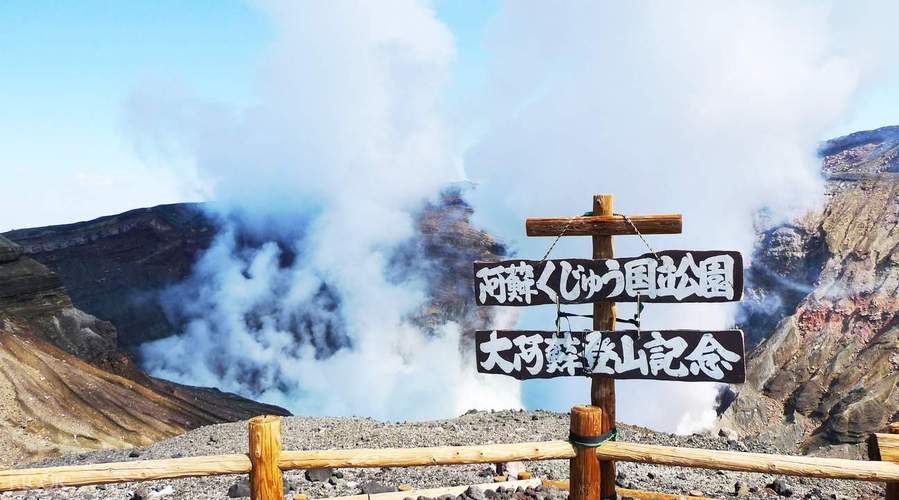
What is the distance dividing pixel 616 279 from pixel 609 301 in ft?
0.68

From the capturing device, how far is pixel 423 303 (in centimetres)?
4328

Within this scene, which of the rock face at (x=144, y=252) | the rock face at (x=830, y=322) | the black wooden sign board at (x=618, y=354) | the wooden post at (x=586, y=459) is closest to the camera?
the wooden post at (x=586, y=459)

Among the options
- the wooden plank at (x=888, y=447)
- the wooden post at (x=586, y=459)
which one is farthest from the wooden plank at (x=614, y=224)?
the wooden plank at (x=888, y=447)

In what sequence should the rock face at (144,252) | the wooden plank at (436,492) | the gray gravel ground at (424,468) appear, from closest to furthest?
the wooden plank at (436,492) < the gray gravel ground at (424,468) < the rock face at (144,252)

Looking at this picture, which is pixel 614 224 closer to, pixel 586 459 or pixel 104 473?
pixel 586 459

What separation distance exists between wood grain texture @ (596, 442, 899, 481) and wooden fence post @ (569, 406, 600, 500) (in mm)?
284

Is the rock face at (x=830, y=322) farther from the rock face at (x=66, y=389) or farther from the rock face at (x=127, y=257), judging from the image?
the rock face at (x=127, y=257)

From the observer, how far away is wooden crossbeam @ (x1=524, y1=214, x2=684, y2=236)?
227 inches

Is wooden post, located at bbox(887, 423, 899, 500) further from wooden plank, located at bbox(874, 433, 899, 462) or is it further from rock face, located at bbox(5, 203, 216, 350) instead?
rock face, located at bbox(5, 203, 216, 350)

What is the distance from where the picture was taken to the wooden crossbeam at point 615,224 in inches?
227

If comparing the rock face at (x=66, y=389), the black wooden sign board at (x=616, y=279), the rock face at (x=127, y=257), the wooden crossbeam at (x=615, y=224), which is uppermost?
the rock face at (x=127, y=257)

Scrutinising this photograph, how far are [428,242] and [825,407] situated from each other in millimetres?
25921

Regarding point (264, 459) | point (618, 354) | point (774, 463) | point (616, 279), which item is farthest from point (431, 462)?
point (774, 463)

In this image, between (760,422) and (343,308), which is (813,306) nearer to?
(760,422)
